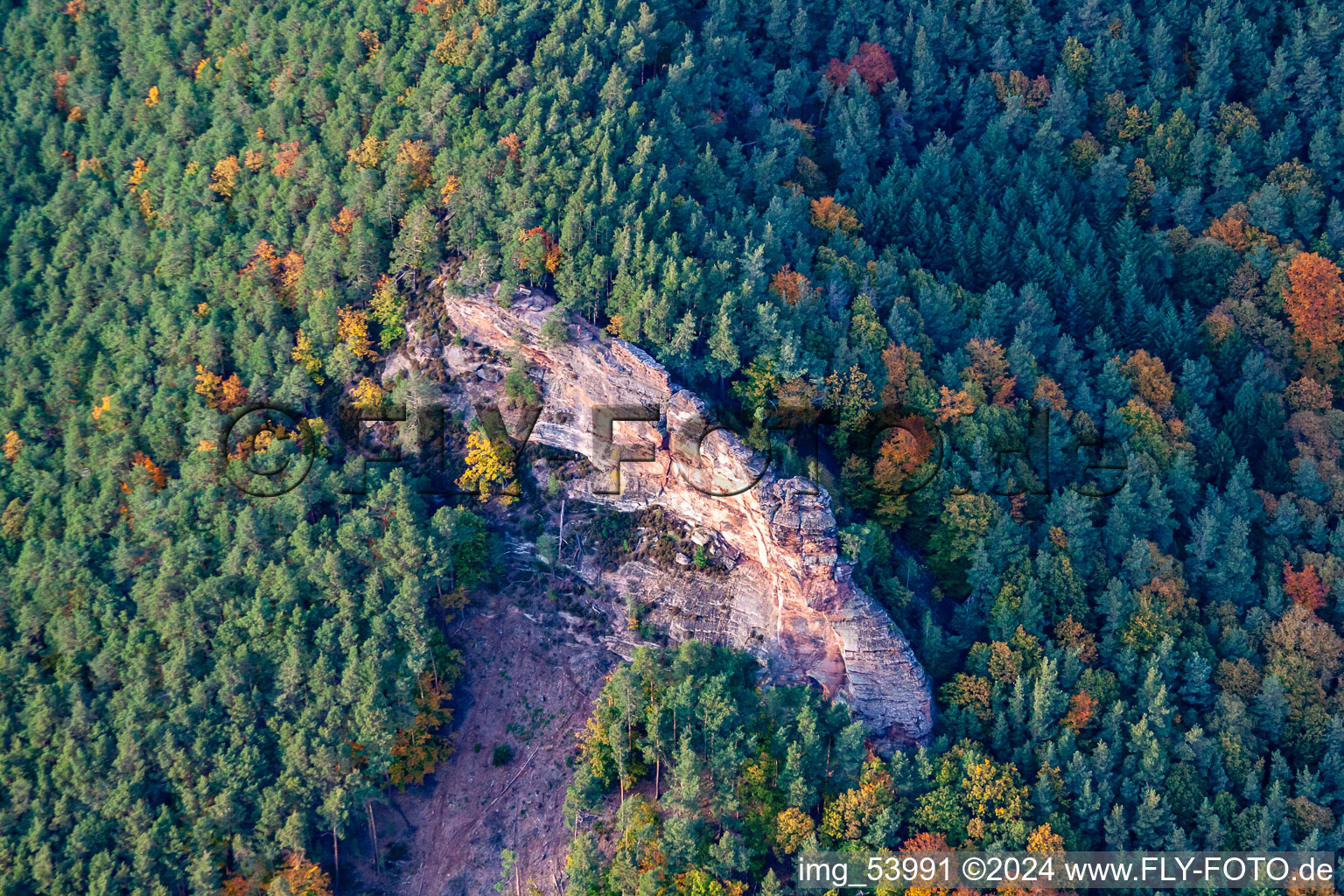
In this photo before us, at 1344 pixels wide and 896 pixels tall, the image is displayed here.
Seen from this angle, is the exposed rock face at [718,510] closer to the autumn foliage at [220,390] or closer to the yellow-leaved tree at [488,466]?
the yellow-leaved tree at [488,466]

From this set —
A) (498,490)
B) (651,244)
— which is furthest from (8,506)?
(651,244)

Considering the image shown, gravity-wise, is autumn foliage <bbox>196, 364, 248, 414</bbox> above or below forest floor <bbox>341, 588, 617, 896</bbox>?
above

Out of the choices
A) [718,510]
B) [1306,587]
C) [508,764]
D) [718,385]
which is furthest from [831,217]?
[508,764]

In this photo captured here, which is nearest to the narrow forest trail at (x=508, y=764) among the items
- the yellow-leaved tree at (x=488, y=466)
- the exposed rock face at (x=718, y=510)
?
the exposed rock face at (x=718, y=510)

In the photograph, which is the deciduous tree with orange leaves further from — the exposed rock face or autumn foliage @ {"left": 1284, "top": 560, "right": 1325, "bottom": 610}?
the exposed rock face

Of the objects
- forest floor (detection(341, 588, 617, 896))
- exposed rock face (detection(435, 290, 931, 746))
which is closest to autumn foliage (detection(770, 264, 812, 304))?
exposed rock face (detection(435, 290, 931, 746))

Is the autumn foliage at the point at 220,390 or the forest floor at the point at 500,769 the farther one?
the autumn foliage at the point at 220,390
